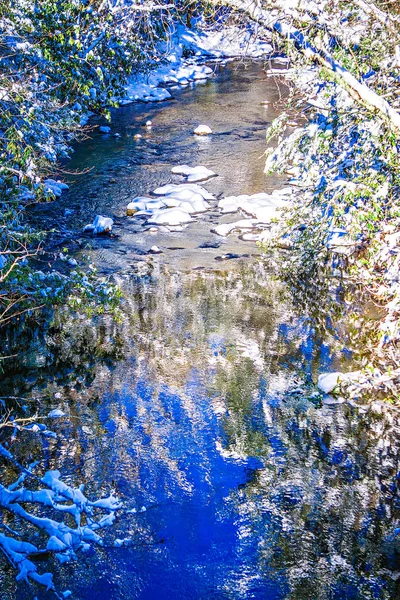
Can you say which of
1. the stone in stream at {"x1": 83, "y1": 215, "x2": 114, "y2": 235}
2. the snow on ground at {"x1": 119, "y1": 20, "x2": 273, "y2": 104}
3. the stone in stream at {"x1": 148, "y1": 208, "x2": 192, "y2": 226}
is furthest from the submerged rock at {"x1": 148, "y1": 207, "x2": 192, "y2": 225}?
the snow on ground at {"x1": 119, "y1": 20, "x2": 273, "y2": 104}

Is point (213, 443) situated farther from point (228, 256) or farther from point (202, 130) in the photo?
point (202, 130)

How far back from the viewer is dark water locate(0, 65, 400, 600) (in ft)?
17.0

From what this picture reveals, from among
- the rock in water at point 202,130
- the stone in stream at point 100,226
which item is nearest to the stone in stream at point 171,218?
the stone in stream at point 100,226

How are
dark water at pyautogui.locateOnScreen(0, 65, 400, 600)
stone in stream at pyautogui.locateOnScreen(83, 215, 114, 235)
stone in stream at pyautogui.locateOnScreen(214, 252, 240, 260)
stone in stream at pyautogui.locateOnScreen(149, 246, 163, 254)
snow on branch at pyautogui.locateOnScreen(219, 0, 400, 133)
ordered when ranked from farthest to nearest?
stone in stream at pyautogui.locateOnScreen(83, 215, 114, 235) < stone in stream at pyautogui.locateOnScreen(149, 246, 163, 254) < stone in stream at pyautogui.locateOnScreen(214, 252, 240, 260) < snow on branch at pyautogui.locateOnScreen(219, 0, 400, 133) < dark water at pyautogui.locateOnScreen(0, 65, 400, 600)

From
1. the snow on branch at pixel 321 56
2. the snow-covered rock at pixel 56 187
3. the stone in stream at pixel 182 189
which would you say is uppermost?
the snow on branch at pixel 321 56

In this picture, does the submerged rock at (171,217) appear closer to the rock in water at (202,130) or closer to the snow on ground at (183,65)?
the rock in water at (202,130)

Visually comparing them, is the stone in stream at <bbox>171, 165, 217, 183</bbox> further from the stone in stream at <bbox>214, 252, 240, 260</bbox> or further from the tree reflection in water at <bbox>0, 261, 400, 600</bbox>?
the tree reflection in water at <bbox>0, 261, 400, 600</bbox>

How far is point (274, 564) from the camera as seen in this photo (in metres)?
5.24

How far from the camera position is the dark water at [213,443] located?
518 cm

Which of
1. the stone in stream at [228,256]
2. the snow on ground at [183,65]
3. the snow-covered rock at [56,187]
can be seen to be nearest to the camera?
the stone in stream at [228,256]

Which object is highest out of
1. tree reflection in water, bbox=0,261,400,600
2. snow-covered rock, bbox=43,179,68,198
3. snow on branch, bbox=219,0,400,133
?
snow on branch, bbox=219,0,400,133

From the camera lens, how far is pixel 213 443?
22.3 ft

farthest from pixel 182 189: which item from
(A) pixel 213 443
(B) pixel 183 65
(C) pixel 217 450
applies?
(B) pixel 183 65

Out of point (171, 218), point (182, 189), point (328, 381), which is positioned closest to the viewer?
point (328, 381)
